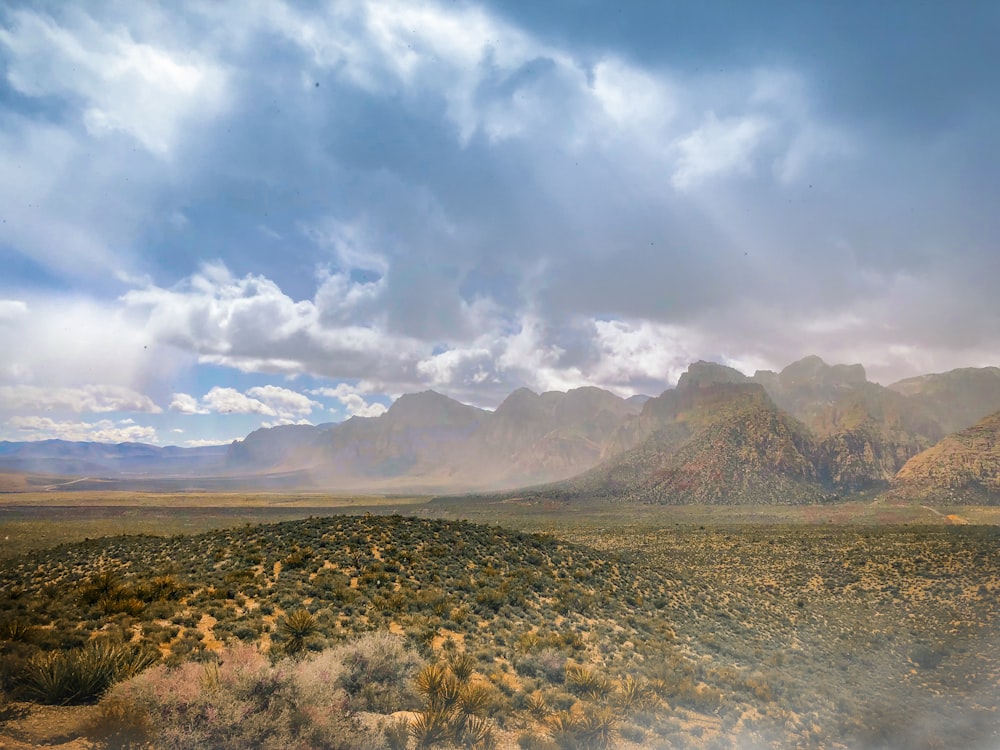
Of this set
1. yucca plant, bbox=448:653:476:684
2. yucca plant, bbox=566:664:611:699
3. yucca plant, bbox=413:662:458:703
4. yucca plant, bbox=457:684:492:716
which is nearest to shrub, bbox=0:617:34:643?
yucca plant, bbox=413:662:458:703

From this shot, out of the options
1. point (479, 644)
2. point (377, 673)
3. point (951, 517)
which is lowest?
point (951, 517)

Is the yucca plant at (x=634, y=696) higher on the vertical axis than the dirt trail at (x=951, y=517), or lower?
higher

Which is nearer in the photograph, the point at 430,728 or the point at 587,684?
the point at 430,728

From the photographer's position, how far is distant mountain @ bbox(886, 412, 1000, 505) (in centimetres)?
10044

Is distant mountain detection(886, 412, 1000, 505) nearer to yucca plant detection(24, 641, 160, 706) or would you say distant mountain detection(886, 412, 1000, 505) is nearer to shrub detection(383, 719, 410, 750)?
shrub detection(383, 719, 410, 750)

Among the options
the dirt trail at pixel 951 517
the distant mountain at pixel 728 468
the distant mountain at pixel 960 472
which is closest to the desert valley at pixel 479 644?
the dirt trail at pixel 951 517

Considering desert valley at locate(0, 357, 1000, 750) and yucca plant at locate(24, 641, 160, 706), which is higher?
yucca plant at locate(24, 641, 160, 706)

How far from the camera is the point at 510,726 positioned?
35.2ft

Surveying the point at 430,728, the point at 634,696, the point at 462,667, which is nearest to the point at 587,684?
the point at 634,696

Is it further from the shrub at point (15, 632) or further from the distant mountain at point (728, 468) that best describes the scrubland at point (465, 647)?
the distant mountain at point (728, 468)

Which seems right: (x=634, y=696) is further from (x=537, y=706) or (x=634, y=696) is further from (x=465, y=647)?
(x=465, y=647)

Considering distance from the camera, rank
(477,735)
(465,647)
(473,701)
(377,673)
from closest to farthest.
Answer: (477,735) < (473,701) < (377,673) < (465,647)

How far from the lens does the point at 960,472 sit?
10681 cm

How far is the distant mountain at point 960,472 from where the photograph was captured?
10044 cm
